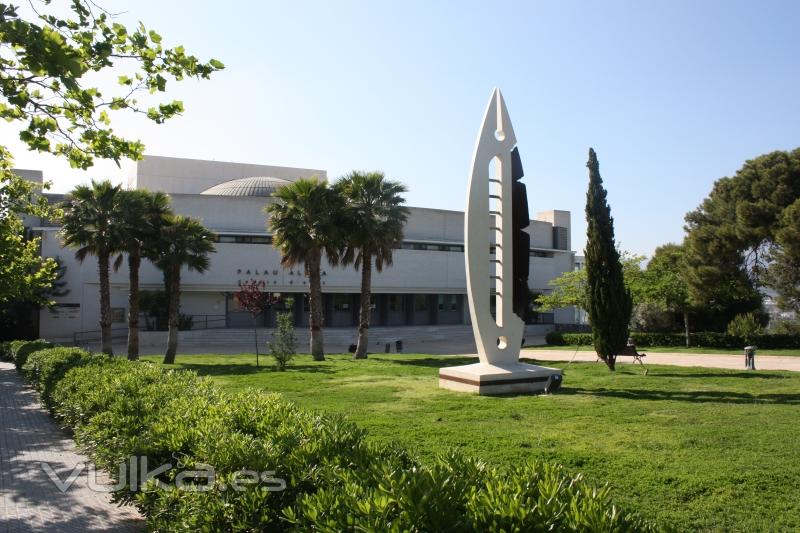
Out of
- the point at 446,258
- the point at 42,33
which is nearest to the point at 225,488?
the point at 42,33

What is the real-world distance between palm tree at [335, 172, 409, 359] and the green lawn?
10999 mm

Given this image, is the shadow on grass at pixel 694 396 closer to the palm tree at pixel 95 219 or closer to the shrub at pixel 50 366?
the shrub at pixel 50 366

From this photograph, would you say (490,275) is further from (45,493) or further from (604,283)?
(45,493)

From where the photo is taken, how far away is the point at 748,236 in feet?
110

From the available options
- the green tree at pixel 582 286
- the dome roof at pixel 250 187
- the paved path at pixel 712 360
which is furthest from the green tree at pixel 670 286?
the dome roof at pixel 250 187

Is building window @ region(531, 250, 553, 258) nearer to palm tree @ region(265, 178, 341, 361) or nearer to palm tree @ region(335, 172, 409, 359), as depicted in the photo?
palm tree @ region(335, 172, 409, 359)

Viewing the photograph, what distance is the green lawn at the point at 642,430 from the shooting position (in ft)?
19.4

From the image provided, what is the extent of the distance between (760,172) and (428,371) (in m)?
24.5

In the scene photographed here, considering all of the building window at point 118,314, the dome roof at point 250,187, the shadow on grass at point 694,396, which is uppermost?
the dome roof at point 250,187

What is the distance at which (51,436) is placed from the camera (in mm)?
9992

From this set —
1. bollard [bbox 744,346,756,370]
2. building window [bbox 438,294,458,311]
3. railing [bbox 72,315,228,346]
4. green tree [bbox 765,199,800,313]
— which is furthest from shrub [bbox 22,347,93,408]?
building window [bbox 438,294,458,311]

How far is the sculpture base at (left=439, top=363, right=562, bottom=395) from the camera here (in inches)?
522

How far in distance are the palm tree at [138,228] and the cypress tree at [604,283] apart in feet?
→ 58.9

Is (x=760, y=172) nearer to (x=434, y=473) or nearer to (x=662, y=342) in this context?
(x=662, y=342)
